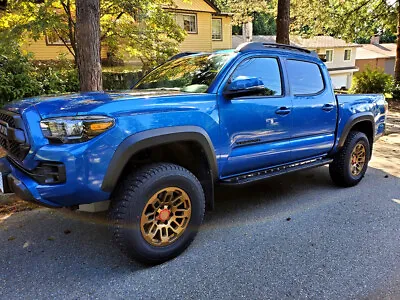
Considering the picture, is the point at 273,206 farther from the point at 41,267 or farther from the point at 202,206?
the point at 41,267

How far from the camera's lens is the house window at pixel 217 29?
2762cm

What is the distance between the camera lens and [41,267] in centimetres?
318

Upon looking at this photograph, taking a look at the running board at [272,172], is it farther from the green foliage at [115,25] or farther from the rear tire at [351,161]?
the green foliage at [115,25]

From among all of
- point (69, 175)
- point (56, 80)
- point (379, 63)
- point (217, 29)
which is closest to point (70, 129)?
point (69, 175)

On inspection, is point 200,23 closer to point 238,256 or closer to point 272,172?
point 272,172

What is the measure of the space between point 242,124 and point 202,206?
966 mm

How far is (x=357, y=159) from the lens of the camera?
5.48 m

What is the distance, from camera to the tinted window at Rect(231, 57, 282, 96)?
3.95 metres

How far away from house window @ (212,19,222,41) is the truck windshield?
24.3 m

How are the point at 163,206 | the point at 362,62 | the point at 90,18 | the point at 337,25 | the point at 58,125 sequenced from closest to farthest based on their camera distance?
the point at 58,125 → the point at 163,206 → the point at 90,18 → the point at 337,25 → the point at 362,62

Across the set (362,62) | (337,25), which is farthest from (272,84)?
(362,62)

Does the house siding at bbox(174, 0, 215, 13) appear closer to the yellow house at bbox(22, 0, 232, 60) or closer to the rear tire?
the yellow house at bbox(22, 0, 232, 60)

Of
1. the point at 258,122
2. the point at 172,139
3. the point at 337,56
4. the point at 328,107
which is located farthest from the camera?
the point at 337,56

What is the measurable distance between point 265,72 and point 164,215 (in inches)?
82.6
